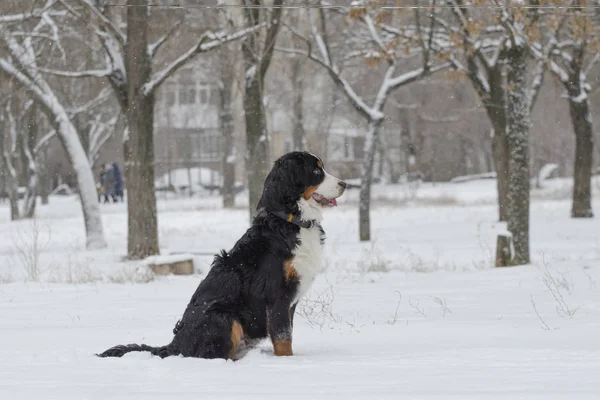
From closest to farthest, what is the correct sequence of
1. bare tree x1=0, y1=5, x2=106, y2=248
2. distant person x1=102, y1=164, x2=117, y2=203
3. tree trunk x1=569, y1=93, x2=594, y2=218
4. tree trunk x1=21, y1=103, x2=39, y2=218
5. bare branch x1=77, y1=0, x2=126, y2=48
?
bare branch x1=77, y1=0, x2=126, y2=48
bare tree x1=0, y1=5, x2=106, y2=248
tree trunk x1=569, y1=93, x2=594, y2=218
tree trunk x1=21, y1=103, x2=39, y2=218
distant person x1=102, y1=164, x2=117, y2=203

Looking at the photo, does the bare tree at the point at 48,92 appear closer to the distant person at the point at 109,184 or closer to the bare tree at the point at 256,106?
the bare tree at the point at 256,106

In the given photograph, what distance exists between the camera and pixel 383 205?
1374 inches

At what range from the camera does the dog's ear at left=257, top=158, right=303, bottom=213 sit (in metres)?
5.71

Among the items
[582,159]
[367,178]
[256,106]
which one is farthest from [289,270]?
[582,159]

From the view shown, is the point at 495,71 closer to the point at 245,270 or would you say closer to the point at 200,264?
the point at 200,264

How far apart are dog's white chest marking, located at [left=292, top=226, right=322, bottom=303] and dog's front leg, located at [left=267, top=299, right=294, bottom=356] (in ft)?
0.45

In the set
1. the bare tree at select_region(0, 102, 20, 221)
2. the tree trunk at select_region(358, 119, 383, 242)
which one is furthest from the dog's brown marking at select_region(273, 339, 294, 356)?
the bare tree at select_region(0, 102, 20, 221)

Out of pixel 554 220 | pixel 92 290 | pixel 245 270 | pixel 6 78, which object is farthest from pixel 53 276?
pixel 554 220

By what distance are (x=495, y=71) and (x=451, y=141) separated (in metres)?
36.9

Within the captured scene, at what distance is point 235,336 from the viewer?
5.45 meters

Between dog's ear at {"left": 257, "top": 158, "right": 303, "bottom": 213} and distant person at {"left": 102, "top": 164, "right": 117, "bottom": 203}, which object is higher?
dog's ear at {"left": 257, "top": 158, "right": 303, "bottom": 213}

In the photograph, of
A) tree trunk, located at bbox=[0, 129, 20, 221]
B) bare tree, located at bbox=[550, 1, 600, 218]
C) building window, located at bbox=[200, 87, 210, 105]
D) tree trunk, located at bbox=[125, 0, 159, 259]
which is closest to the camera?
tree trunk, located at bbox=[125, 0, 159, 259]

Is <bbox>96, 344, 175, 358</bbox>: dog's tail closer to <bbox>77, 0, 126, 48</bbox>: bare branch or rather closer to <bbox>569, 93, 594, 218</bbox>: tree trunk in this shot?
<bbox>77, 0, 126, 48</bbox>: bare branch

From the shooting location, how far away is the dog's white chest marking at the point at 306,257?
563 centimetres
